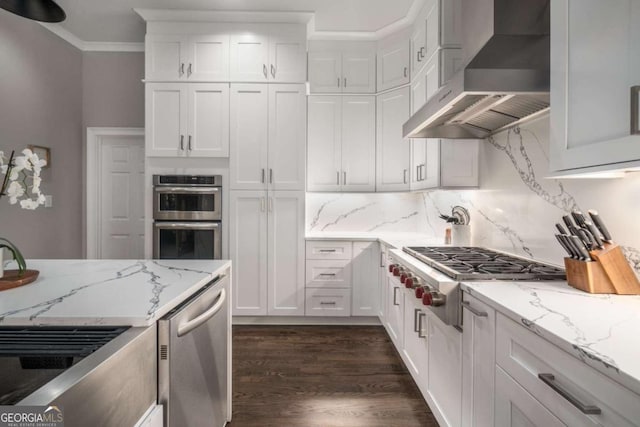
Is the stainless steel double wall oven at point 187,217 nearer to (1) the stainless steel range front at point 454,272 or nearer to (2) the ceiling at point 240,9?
(2) the ceiling at point 240,9

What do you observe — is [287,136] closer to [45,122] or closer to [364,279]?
[364,279]

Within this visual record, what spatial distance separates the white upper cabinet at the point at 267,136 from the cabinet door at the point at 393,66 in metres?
0.89

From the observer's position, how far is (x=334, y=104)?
373cm

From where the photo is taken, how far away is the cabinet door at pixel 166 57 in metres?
3.37

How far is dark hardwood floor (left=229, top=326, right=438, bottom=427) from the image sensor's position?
6.58 ft

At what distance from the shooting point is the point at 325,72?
12.3 ft

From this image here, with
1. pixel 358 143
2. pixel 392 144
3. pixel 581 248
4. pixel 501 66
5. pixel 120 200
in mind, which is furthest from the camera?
pixel 120 200

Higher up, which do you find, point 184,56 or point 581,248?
point 184,56

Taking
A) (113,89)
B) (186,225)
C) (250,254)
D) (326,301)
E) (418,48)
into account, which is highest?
(418,48)

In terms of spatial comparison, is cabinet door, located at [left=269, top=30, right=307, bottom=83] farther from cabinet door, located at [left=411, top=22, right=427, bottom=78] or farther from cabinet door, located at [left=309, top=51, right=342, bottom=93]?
cabinet door, located at [left=411, top=22, right=427, bottom=78]

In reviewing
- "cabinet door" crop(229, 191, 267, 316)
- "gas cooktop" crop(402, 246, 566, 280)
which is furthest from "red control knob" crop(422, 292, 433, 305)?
"cabinet door" crop(229, 191, 267, 316)

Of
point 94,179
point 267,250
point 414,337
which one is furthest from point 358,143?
point 94,179

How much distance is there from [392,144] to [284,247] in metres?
1.53

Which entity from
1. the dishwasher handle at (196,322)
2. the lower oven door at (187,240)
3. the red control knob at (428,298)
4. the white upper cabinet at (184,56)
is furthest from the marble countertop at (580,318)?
the white upper cabinet at (184,56)
